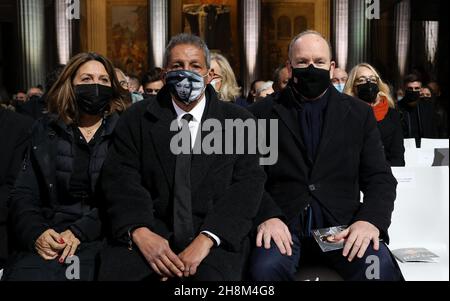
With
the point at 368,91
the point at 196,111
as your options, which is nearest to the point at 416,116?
the point at 368,91

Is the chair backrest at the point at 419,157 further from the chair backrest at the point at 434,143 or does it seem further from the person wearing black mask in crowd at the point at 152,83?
the person wearing black mask in crowd at the point at 152,83

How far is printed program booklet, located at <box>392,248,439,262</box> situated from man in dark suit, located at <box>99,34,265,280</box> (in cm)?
111

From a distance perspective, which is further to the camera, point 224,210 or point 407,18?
point 407,18

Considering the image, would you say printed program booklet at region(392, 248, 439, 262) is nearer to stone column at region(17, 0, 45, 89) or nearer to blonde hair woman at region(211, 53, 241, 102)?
blonde hair woman at region(211, 53, 241, 102)

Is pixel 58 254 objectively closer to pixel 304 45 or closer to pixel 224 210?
pixel 224 210

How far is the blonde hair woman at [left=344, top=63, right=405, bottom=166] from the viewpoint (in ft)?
18.3

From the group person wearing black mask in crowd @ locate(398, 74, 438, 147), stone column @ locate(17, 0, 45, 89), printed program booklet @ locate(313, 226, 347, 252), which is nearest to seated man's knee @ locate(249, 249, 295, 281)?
printed program booklet @ locate(313, 226, 347, 252)

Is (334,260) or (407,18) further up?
(407,18)

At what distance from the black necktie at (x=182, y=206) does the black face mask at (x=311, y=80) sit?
0.92 metres

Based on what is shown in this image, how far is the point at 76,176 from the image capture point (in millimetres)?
3732

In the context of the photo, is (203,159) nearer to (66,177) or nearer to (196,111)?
(196,111)

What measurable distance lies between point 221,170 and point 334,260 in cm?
82

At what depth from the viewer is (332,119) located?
365 centimetres

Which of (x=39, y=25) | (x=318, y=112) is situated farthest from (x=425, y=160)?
(x=39, y=25)
